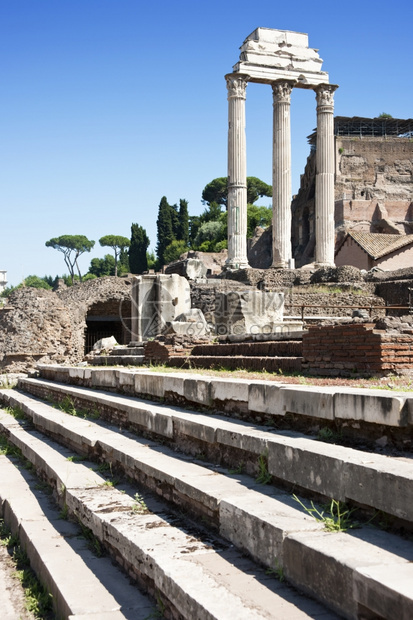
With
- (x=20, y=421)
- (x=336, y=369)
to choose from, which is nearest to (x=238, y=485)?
A: (x=336, y=369)

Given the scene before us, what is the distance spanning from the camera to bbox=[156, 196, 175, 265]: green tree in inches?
2697

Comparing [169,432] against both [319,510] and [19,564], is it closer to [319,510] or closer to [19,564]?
[19,564]

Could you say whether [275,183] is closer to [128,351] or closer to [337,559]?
[128,351]

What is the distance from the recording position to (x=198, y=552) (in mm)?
3125

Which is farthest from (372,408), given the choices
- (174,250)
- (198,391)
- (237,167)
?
(174,250)

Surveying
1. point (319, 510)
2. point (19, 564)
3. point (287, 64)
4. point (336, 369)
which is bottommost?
point (19, 564)

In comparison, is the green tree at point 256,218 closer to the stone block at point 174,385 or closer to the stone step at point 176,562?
the stone block at point 174,385

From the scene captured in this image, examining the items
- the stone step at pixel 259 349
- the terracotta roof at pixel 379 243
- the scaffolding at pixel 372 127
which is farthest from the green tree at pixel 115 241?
the stone step at pixel 259 349

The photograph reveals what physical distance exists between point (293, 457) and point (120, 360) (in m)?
9.06

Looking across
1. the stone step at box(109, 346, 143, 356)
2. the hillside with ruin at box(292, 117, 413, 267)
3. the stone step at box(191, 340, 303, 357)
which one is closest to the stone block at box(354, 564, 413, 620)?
the stone step at box(191, 340, 303, 357)

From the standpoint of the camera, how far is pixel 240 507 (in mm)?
3111

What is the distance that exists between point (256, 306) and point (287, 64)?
21655mm

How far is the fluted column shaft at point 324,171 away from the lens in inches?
Answer: 1230

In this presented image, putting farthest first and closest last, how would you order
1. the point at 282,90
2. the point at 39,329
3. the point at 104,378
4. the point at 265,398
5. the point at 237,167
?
1. the point at 282,90
2. the point at 237,167
3. the point at 39,329
4. the point at 104,378
5. the point at 265,398
